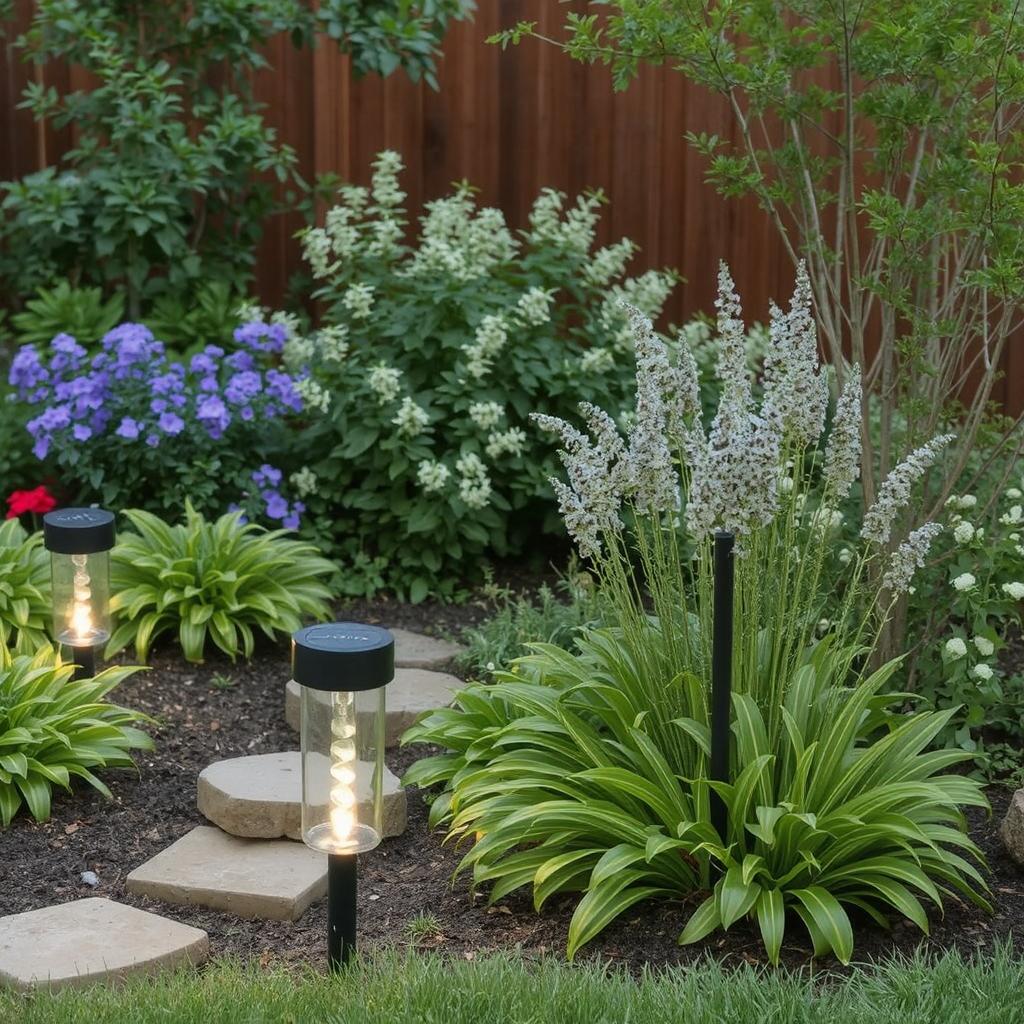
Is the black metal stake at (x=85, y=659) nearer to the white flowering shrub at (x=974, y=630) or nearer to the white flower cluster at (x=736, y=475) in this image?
the white flower cluster at (x=736, y=475)

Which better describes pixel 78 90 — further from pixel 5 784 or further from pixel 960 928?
pixel 960 928

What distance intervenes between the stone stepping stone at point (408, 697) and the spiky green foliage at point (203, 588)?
50 centimetres

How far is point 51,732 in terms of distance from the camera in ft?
14.8

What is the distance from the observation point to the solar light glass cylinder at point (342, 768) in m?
3.29

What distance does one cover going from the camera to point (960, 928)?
3.71 metres

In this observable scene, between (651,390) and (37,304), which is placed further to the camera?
(37,304)

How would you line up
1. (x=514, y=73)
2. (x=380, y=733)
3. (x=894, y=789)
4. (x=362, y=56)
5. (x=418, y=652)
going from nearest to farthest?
(x=380, y=733) < (x=894, y=789) < (x=418, y=652) < (x=362, y=56) < (x=514, y=73)

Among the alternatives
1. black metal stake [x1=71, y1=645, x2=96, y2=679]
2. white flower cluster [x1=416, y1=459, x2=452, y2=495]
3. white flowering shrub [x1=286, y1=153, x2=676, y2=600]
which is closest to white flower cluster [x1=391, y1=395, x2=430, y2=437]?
white flowering shrub [x1=286, y1=153, x2=676, y2=600]

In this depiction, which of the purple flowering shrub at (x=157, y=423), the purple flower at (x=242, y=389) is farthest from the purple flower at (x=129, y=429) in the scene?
the purple flower at (x=242, y=389)

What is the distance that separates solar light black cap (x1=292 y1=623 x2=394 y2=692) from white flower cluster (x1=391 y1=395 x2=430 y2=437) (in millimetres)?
2893

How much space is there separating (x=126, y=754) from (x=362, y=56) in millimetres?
3835

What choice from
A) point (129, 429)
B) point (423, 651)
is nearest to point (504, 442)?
point (423, 651)

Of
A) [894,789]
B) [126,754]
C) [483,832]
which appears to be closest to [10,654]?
[126,754]

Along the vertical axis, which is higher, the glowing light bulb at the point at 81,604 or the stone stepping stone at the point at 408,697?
the glowing light bulb at the point at 81,604
